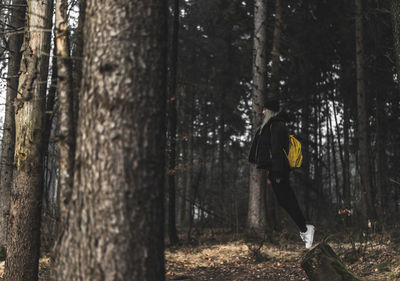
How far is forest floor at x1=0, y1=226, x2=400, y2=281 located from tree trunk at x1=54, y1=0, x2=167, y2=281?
384cm

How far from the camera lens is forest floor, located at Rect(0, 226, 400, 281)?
20.4 feet

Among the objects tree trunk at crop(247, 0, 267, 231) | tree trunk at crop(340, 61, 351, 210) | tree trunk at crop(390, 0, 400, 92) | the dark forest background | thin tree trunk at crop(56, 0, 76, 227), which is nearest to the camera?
thin tree trunk at crop(56, 0, 76, 227)

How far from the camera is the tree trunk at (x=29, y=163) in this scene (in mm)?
5305

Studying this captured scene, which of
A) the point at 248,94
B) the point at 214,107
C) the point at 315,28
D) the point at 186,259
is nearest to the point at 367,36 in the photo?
the point at 315,28

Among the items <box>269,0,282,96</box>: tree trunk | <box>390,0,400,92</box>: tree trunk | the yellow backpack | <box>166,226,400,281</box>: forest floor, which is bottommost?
<box>166,226,400,281</box>: forest floor

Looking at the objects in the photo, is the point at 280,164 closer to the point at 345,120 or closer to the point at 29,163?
the point at 29,163

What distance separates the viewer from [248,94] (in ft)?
67.2

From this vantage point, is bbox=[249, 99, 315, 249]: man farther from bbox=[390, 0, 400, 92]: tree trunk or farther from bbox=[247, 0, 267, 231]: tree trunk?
bbox=[247, 0, 267, 231]: tree trunk

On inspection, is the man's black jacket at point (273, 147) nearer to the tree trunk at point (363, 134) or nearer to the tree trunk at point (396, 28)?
the tree trunk at point (396, 28)

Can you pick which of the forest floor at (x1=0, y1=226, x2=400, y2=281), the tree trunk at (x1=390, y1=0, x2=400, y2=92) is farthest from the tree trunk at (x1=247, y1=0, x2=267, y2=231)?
the tree trunk at (x1=390, y1=0, x2=400, y2=92)

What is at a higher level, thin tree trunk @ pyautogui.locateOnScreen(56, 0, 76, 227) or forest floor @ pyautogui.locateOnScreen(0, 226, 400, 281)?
thin tree trunk @ pyautogui.locateOnScreen(56, 0, 76, 227)

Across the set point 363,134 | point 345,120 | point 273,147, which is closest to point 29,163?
point 273,147

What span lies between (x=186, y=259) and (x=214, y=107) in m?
13.1

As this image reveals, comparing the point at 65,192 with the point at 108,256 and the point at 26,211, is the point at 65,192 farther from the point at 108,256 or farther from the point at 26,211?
the point at 26,211
